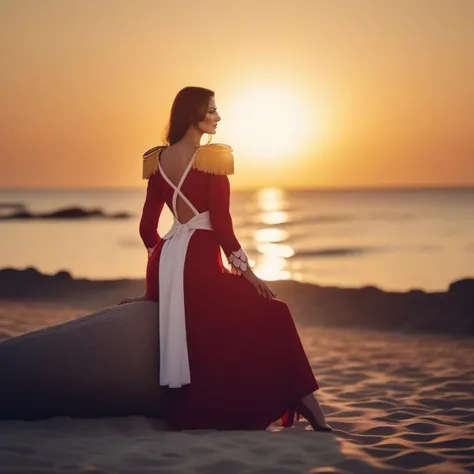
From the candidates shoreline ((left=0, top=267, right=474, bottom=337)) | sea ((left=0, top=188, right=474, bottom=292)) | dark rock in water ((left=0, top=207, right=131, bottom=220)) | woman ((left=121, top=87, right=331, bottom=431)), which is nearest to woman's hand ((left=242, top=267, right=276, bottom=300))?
woman ((left=121, top=87, right=331, bottom=431))

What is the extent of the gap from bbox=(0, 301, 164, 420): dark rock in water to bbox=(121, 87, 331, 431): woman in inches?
4.9

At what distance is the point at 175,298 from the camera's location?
466 centimetres

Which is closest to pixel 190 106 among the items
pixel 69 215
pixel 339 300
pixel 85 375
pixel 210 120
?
Answer: pixel 210 120

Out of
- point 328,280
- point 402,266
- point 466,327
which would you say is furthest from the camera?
point 402,266

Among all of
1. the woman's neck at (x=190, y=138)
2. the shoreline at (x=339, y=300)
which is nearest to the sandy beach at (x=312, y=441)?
the woman's neck at (x=190, y=138)

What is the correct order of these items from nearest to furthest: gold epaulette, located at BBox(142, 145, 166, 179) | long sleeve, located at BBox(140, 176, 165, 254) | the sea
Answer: gold epaulette, located at BBox(142, 145, 166, 179) → long sleeve, located at BBox(140, 176, 165, 254) → the sea

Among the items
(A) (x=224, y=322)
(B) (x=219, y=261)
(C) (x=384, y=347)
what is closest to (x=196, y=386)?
(A) (x=224, y=322)

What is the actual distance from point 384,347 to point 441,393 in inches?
99.2

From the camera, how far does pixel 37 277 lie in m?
13.7

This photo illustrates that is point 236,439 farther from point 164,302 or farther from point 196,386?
point 164,302

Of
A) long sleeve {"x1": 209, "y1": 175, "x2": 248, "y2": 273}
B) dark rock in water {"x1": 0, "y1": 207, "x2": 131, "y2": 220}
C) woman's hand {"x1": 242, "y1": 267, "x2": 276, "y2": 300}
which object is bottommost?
woman's hand {"x1": 242, "y1": 267, "x2": 276, "y2": 300}

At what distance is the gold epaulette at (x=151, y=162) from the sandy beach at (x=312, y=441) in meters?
1.47

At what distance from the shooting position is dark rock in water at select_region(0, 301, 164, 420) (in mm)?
4590

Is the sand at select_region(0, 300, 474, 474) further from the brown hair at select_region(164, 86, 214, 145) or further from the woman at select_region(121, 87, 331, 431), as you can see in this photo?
the brown hair at select_region(164, 86, 214, 145)
